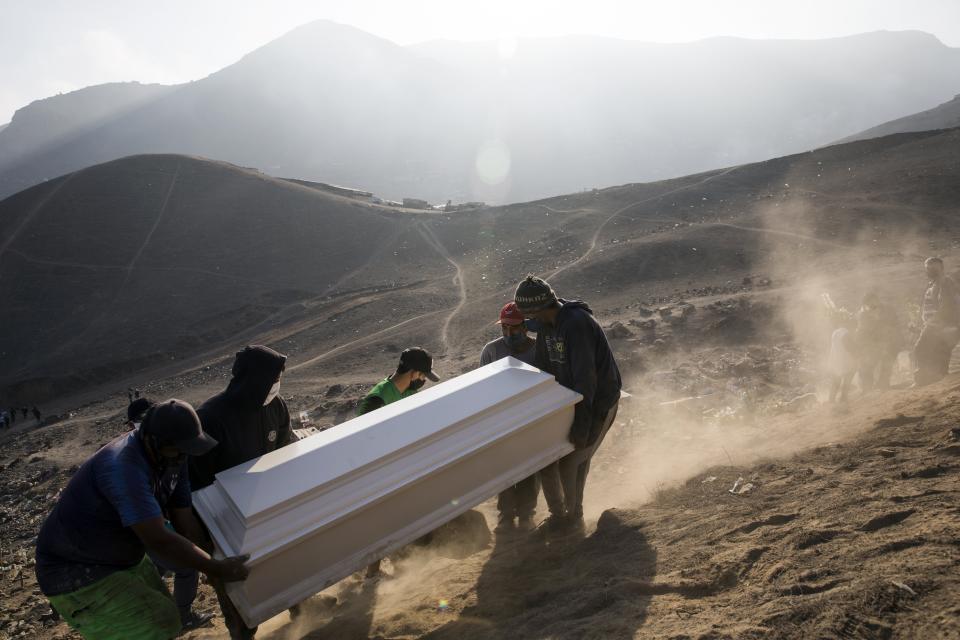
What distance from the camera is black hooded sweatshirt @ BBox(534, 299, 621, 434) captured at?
3.36 metres

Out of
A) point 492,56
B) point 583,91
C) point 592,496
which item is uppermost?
point 492,56

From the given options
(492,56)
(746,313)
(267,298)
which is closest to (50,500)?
(746,313)

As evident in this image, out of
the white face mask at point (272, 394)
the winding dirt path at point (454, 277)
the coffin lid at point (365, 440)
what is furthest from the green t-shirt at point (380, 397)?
the winding dirt path at point (454, 277)

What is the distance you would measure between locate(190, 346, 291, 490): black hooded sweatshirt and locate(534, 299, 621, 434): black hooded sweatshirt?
170cm

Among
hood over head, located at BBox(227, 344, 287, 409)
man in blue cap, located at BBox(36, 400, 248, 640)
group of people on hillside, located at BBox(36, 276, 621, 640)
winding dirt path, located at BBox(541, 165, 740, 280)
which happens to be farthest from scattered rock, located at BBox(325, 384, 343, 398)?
man in blue cap, located at BBox(36, 400, 248, 640)

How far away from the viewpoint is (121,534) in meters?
2.41

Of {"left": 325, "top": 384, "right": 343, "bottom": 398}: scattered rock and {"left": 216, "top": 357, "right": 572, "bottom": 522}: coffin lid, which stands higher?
{"left": 216, "top": 357, "right": 572, "bottom": 522}: coffin lid

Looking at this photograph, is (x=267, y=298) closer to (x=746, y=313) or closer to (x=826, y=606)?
(x=746, y=313)

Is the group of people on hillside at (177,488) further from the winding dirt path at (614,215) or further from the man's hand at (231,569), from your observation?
the winding dirt path at (614,215)

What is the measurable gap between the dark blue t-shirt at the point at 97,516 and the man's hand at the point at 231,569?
0.34m

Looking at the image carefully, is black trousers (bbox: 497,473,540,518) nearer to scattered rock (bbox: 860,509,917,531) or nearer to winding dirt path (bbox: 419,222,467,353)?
scattered rock (bbox: 860,509,917,531)

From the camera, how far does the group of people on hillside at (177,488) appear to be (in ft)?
7.49

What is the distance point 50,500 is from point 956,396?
34.3ft

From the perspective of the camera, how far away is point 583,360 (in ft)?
11.1
